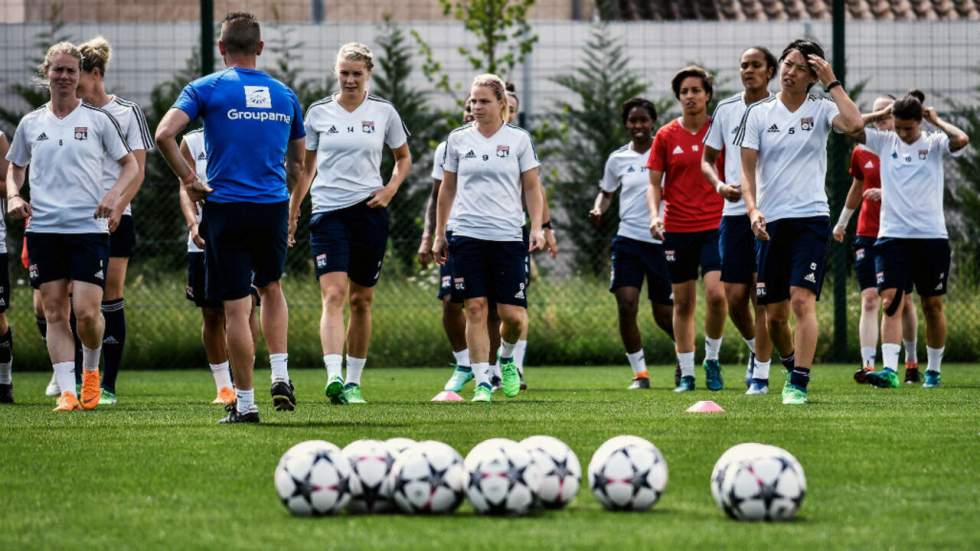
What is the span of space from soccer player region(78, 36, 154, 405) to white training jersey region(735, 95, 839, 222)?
4.03 metres

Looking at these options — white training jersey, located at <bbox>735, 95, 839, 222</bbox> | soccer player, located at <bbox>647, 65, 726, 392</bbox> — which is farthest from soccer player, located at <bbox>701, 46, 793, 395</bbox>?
soccer player, located at <bbox>647, 65, 726, 392</bbox>

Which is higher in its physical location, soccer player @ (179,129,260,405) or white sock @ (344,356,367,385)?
soccer player @ (179,129,260,405)

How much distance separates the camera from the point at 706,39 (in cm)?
1836

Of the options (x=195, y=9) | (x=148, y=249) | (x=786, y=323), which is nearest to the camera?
(x=786, y=323)

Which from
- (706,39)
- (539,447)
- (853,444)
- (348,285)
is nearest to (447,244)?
(348,285)

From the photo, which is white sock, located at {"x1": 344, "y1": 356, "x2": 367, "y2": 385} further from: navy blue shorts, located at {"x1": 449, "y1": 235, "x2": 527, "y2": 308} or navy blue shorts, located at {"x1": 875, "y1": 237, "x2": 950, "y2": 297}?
navy blue shorts, located at {"x1": 875, "y1": 237, "x2": 950, "y2": 297}

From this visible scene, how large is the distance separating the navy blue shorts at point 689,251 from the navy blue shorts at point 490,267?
1.97 metres

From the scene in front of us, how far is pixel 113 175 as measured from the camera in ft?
36.6

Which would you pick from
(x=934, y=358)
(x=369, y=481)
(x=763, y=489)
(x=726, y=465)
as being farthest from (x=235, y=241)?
(x=934, y=358)

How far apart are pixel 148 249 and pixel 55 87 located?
24.7 ft

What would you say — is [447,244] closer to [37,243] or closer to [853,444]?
[37,243]

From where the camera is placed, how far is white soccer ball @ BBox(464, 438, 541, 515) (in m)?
5.22

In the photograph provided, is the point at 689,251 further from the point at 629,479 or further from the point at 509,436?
the point at 629,479

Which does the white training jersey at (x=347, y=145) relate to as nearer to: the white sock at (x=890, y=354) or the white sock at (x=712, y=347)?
the white sock at (x=712, y=347)
